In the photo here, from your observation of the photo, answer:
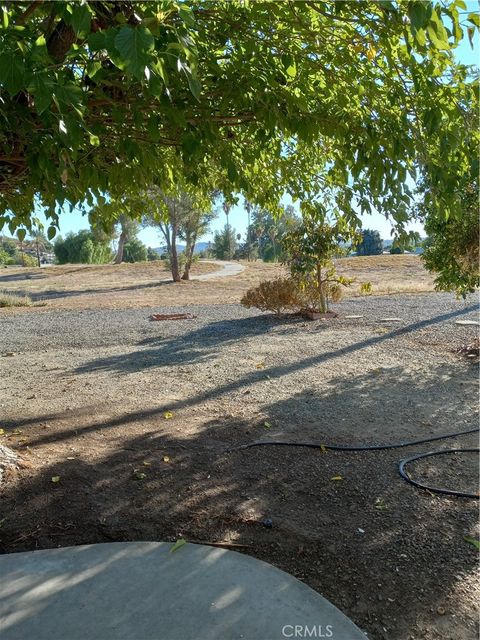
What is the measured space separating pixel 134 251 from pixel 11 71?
210 ft

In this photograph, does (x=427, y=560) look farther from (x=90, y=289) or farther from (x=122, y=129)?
(x=90, y=289)

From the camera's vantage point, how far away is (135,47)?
5.40 feet

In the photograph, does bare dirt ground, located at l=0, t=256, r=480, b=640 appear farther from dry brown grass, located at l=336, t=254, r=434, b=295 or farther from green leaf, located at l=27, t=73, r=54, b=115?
dry brown grass, located at l=336, t=254, r=434, b=295

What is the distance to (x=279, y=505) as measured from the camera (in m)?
3.31

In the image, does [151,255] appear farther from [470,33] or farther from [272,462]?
[470,33]

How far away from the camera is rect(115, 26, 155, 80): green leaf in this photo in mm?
1637

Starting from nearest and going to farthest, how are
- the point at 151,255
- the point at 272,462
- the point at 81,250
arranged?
the point at 272,462
the point at 81,250
the point at 151,255

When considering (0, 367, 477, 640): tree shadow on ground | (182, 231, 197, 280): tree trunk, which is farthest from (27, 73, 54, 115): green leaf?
(182, 231, 197, 280): tree trunk

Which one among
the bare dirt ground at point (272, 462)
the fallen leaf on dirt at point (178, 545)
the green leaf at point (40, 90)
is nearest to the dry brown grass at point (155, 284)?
the bare dirt ground at point (272, 462)

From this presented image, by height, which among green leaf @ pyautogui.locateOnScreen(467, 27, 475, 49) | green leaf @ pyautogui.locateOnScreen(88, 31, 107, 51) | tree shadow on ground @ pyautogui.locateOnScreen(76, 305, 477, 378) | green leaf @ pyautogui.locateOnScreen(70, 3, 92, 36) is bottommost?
tree shadow on ground @ pyautogui.locateOnScreen(76, 305, 477, 378)

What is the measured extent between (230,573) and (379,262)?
33702mm

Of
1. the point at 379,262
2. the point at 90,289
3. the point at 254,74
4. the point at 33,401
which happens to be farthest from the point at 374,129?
the point at 379,262

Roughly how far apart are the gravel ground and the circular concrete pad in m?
0.23

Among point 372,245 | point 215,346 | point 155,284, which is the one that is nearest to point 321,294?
point 215,346
